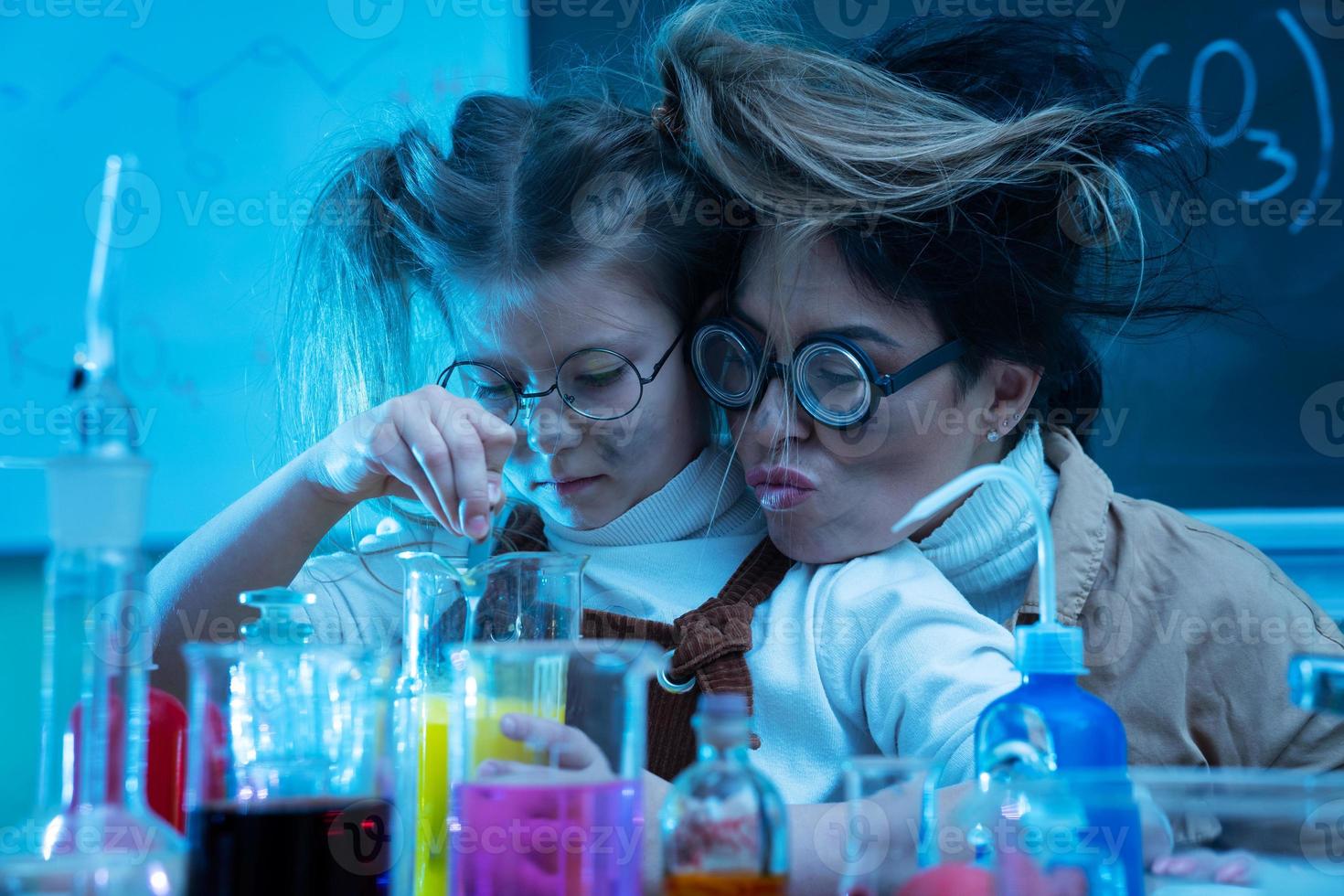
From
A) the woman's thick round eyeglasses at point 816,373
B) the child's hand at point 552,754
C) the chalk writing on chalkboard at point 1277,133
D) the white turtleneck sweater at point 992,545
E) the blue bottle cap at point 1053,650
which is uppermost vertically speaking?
the chalk writing on chalkboard at point 1277,133

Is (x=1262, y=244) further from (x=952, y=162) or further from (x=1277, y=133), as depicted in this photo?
(x=952, y=162)

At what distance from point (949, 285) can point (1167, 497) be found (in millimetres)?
997

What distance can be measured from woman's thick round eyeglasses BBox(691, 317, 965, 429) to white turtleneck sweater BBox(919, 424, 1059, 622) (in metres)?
0.17

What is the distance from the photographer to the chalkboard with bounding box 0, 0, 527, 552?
89.0 inches

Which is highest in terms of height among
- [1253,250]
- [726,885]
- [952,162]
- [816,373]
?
[1253,250]

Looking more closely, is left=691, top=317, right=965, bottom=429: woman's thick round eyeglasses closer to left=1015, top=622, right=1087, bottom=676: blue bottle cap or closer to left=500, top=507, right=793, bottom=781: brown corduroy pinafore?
left=500, top=507, right=793, bottom=781: brown corduroy pinafore

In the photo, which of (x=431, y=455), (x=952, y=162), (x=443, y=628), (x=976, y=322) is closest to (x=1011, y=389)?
(x=976, y=322)

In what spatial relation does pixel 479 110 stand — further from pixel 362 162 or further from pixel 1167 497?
pixel 1167 497

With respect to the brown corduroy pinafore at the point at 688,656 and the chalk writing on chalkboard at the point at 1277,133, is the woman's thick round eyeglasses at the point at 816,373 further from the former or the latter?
the chalk writing on chalkboard at the point at 1277,133

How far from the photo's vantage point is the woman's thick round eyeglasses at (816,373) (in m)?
1.22

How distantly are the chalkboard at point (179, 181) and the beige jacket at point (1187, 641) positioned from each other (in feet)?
4.61


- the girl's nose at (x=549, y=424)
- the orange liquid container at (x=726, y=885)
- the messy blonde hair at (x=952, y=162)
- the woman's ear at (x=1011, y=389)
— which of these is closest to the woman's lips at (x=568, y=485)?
the girl's nose at (x=549, y=424)

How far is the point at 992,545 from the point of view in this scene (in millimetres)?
1360

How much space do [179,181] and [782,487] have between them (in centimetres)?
154
